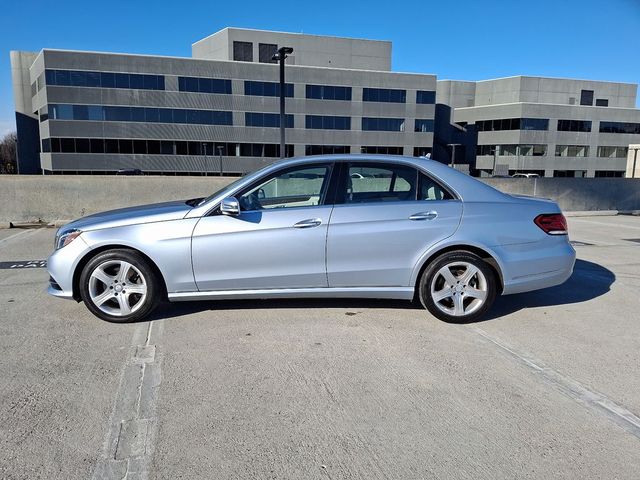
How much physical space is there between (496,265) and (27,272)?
6.10 meters

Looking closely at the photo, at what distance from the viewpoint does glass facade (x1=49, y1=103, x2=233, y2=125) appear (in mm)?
55375

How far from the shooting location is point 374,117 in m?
64.1

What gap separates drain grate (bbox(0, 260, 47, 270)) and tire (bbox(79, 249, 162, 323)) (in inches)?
126

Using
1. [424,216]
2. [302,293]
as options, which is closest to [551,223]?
[424,216]

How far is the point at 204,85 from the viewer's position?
193ft

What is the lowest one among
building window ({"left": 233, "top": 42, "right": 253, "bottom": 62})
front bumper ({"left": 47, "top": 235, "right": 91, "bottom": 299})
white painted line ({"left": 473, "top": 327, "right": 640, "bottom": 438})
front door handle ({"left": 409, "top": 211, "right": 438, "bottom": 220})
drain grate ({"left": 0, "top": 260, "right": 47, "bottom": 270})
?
drain grate ({"left": 0, "top": 260, "right": 47, "bottom": 270})

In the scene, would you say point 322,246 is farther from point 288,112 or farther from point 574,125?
point 574,125

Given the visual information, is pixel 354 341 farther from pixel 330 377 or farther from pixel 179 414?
pixel 179 414

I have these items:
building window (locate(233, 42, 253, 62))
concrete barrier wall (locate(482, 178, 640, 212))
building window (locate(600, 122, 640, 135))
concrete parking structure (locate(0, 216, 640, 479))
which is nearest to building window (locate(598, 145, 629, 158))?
building window (locate(600, 122, 640, 135))

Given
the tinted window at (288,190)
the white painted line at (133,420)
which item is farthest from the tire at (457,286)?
the white painted line at (133,420)

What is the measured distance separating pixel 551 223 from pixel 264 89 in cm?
5941

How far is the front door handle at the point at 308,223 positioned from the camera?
4504 mm

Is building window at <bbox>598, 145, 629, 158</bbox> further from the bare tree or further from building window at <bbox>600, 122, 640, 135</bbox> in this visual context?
the bare tree

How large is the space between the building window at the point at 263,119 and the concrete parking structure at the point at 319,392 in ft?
188
